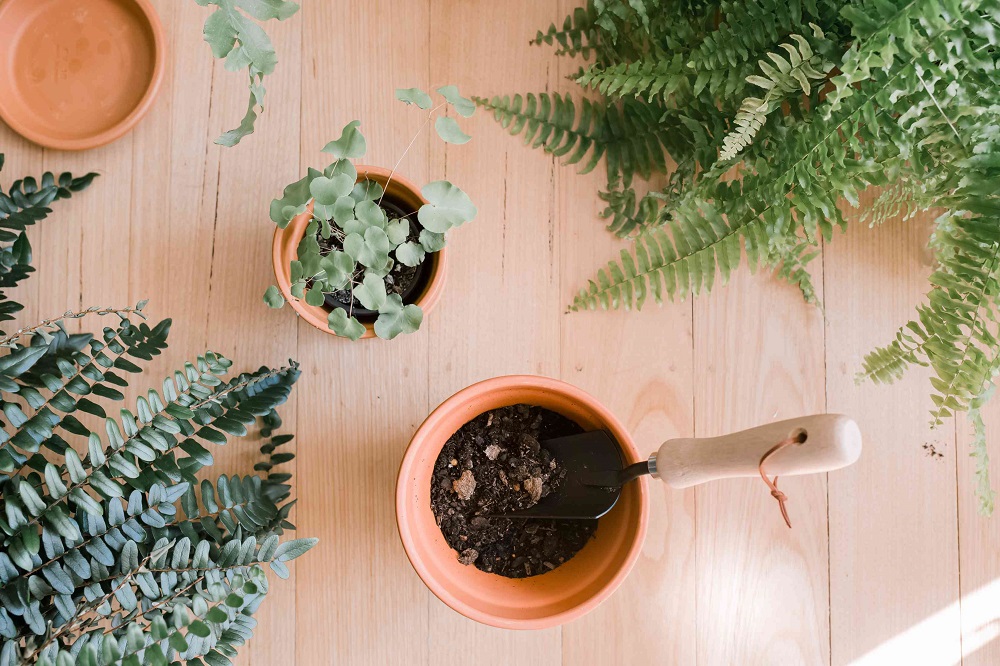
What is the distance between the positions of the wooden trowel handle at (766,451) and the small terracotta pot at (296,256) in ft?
1.55

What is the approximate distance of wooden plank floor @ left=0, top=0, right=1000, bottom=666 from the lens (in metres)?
1.32

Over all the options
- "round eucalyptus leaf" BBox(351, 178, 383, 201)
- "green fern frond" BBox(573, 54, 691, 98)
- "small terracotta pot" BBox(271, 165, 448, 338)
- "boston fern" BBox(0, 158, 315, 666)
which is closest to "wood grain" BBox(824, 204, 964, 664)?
"green fern frond" BBox(573, 54, 691, 98)

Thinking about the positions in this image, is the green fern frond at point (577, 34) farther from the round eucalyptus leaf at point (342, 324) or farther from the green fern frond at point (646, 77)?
the round eucalyptus leaf at point (342, 324)

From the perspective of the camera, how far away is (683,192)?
1296 millimetres

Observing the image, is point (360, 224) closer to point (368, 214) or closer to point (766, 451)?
point (368, 214)

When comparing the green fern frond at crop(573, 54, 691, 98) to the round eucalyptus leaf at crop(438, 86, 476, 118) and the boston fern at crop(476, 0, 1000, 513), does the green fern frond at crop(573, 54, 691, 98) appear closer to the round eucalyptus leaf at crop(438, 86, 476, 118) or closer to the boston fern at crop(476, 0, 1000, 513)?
the boston fern at crop(476, 0, 1000, 513)

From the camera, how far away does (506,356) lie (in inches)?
53.9

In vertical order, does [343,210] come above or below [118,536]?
above

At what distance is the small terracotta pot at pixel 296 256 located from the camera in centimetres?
114

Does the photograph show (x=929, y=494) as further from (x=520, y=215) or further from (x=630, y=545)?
(x=520, y=215)

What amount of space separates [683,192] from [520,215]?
32 cm

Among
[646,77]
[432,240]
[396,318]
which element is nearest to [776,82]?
[646,77]

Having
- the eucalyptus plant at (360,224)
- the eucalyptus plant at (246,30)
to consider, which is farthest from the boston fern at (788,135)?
the eucalyptus plant at (246,30)

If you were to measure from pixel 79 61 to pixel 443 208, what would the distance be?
0.90 meters
